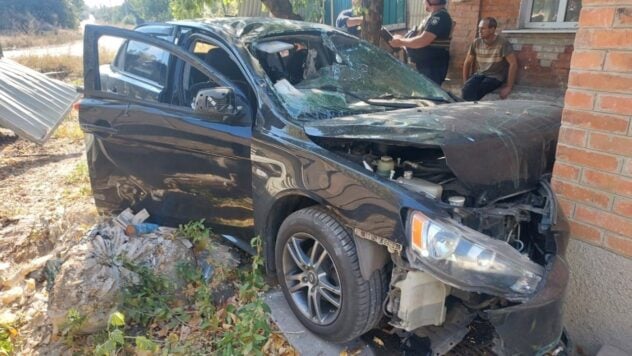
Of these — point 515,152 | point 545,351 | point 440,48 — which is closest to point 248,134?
point 515,152

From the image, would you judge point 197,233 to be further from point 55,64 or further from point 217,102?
point 55,64

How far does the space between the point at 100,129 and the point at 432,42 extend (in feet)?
12.7

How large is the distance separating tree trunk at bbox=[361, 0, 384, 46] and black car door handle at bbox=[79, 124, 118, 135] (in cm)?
335

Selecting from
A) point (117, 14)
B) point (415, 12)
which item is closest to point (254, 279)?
point (415, 12)

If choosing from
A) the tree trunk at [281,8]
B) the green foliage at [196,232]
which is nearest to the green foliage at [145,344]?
the green foliage at [196,232]

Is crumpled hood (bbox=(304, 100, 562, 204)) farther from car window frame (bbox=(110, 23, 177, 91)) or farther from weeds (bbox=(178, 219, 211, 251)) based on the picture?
car window frame (bbox=(110, 23, 177, 91))

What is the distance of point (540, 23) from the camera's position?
20.0 ft

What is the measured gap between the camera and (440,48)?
5.59m

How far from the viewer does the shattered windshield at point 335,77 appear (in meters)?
2.91

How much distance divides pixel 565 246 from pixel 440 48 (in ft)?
12.6

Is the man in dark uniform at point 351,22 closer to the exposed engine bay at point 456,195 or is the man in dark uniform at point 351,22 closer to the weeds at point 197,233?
the weeds at point 197,233

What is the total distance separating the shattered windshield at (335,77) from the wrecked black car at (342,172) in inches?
0.6

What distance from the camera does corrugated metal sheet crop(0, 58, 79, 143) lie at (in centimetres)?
622

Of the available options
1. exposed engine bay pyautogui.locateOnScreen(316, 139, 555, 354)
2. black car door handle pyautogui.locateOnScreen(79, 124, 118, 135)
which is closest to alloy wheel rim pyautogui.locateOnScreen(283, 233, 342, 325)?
exposed engine bay pyautogui.locateOnScreen(316, 139, 555, 354)
